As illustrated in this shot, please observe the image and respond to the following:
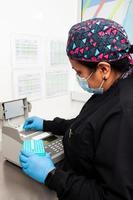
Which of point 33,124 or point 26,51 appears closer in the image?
point 33,124

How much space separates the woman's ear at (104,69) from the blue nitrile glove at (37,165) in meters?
0.38

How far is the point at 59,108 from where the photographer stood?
5.92ft

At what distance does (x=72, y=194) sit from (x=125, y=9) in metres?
1.40

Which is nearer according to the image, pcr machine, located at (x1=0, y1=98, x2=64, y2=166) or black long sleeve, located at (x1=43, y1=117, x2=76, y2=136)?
pcr machine, located at (x1=0, y1=98, x2=64, y2=166)

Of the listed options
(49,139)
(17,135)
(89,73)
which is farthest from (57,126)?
(89,73)

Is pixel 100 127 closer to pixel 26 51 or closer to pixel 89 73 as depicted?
pixel 89 73

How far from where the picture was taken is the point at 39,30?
1.52 m

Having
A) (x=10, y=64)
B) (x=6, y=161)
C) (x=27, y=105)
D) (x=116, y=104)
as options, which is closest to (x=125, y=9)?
(x=10, y=64)

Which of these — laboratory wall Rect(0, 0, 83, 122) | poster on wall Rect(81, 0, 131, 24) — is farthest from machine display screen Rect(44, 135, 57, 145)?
poster on wall Rect(81, 0, 131, 24)

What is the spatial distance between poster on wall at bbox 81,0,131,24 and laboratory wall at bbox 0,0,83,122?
0.28ft

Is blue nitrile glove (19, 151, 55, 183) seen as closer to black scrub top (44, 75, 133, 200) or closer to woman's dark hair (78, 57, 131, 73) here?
black scrub top (44, 75, 133, 200)

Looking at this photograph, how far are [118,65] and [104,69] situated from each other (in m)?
0.05

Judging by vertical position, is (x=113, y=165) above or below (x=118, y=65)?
below

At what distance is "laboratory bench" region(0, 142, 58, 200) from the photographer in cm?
86
